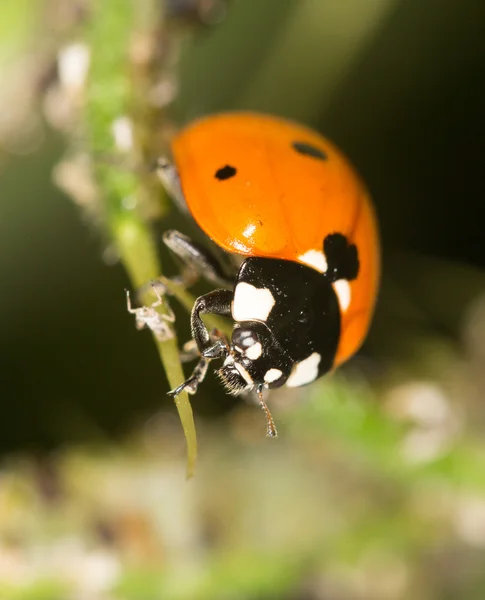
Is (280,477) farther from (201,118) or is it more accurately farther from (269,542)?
(201,118)

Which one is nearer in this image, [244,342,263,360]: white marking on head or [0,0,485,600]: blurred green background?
[244,342,263,360]: white marking on head

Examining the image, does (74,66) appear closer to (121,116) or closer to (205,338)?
(121,116)

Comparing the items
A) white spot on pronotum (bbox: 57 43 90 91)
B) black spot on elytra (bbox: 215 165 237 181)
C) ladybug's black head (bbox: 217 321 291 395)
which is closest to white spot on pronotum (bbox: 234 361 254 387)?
ladybug's black head (bbox: 217 321 291 395)

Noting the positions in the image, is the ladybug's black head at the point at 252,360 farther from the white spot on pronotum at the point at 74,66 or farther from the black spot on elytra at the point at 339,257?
the white spot on pronotum at the point at 74,66

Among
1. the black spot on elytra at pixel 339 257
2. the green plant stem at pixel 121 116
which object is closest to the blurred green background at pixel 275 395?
the green plant stem at pixel 121 116

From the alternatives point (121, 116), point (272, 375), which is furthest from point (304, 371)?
point (121, 116)

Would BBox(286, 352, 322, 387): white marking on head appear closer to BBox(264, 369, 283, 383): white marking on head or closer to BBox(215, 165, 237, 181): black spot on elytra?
BBox(264, 369, 283, 383): white marking on head

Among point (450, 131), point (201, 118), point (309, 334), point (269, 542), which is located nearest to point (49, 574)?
point (269, 542)
